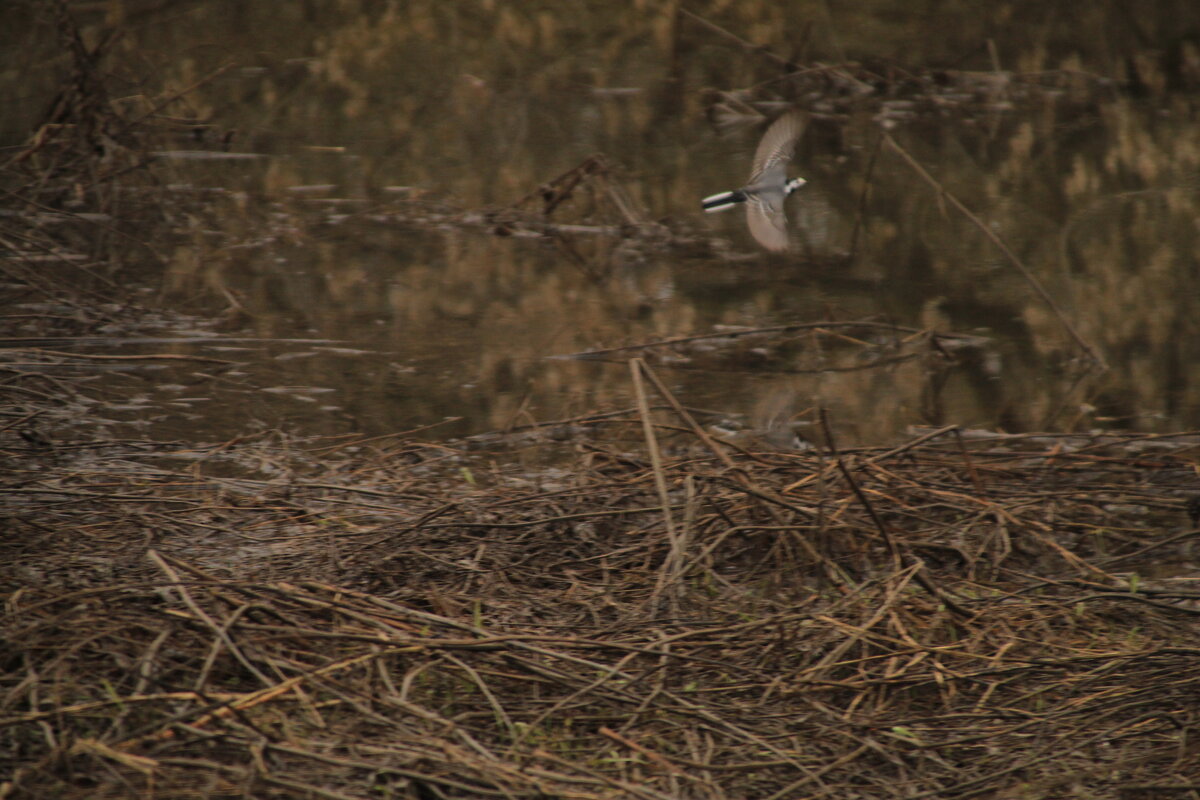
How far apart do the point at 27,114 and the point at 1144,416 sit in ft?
22.5

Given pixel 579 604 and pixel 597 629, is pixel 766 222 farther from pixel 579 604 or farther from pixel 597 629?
pixel 597 629

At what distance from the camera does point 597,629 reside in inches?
125

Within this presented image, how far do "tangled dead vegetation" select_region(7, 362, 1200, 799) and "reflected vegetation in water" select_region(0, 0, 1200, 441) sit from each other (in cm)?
98

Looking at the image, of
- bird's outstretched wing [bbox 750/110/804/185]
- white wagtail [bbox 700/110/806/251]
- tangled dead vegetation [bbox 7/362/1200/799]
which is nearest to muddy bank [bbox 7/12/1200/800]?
tangled dead vegetation [bbox 7/362/1200/799]

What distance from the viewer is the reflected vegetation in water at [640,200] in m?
5.41

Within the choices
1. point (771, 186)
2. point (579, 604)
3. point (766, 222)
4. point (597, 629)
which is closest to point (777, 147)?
point (771, 186)

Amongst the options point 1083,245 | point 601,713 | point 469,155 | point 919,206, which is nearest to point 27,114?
point 469,155

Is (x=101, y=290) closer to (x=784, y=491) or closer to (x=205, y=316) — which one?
(x=205, y=316)

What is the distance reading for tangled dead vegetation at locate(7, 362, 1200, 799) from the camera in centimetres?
258

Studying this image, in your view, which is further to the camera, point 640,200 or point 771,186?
point 640,200

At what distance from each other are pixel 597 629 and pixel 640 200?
5.08m

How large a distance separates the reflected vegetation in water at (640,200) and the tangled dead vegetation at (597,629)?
0.98 metres

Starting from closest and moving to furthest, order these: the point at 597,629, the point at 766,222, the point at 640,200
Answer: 1. the point at 597,629
2. the point at 766,222
3. the point at 640,200

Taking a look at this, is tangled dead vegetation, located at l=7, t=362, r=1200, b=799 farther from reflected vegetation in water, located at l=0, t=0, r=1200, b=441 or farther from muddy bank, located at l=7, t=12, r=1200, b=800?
reflected vegetation in water, located at l=0, t=0, r=1200, b=441
